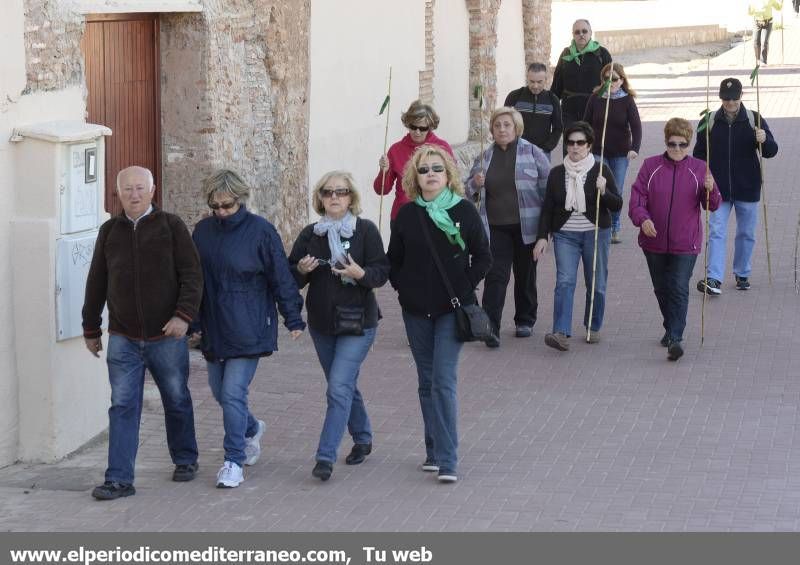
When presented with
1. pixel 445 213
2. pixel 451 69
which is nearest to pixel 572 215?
pixel 445 213

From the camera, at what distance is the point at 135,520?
7559 mm

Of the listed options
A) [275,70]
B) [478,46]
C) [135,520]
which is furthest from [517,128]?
[478,46]

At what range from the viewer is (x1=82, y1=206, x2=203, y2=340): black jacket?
25.6 feet

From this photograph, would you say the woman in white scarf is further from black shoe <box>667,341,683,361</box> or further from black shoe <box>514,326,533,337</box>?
black shoe <box>667,341,683,361</box>

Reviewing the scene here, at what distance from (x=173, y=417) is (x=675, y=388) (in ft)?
11.6

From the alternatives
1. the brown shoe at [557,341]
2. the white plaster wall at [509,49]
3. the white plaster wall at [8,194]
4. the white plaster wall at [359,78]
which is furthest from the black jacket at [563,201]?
the white plaster wall at [509,49]

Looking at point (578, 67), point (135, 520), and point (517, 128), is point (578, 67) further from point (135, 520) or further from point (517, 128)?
point (135, 520)

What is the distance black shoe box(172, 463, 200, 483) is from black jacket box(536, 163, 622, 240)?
3.74 metres

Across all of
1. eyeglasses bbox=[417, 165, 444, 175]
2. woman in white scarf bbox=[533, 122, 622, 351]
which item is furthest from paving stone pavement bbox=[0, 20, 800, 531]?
eyeglasses bbox=[417, 165, 444, 175]

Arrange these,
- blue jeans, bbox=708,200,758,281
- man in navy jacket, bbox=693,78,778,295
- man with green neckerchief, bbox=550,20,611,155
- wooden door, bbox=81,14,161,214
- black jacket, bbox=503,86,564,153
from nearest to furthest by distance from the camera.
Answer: wooden door, bbox=81,14,161,214 < man in navy jacket, bbox=693,78,778,295 < blue jeans, bbox=708,200,758,281 < black jacket, bbox=503,86,564,153 < man with green neckerchief, bbox=550,20,611,155

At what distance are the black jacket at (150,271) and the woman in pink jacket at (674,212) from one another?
13.1ft

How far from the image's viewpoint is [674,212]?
425 inches

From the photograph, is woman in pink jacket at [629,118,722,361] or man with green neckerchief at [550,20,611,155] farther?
man with green neckerchief at [550,20,611,155]

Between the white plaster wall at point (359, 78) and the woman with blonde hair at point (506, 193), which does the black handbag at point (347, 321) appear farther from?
the white plaster wall at point (359, 78)
